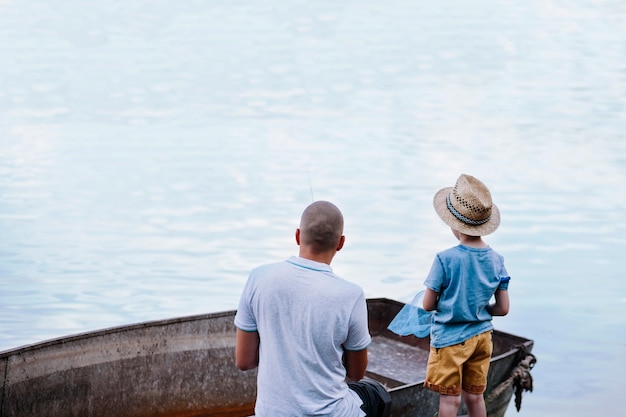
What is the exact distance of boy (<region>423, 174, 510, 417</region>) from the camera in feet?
15.1

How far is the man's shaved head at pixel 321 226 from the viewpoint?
11.2ft

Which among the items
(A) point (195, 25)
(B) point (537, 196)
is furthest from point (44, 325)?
(A) point (195, 25)

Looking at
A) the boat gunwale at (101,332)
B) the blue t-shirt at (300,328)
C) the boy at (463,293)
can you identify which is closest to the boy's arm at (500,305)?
the boy at (463,293)

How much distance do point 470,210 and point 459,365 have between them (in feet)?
2.24

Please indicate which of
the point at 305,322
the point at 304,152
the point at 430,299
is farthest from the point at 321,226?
the point at 304,152

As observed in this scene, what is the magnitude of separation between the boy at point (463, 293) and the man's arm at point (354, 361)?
102 centimetres

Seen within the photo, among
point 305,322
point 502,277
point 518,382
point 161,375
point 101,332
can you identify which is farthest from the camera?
point 161,375

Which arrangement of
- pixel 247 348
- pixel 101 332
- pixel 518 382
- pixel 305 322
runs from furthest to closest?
pixel 518 382
pixel 101 332
pixel 247 348
pixel 305 322

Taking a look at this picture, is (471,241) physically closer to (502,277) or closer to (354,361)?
(502,277)

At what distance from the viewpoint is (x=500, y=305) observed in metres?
4.74

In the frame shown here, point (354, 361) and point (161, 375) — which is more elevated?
point (354, 361)

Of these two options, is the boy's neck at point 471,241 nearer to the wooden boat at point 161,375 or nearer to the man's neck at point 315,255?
the wooden boat at point 161,375

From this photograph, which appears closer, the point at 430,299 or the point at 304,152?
the point at 430,299

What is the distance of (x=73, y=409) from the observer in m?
5.75
